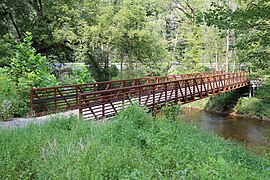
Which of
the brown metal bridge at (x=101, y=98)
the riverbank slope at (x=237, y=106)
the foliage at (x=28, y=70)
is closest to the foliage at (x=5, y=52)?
the foliage at (x=28, y=70)

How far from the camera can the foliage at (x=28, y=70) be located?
9327mm

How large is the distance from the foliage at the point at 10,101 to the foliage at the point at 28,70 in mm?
472

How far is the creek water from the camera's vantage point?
12066mm

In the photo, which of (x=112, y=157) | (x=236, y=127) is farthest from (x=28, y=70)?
(x=236, y=127)

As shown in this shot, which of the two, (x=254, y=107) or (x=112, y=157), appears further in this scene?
(x=254, y=107)

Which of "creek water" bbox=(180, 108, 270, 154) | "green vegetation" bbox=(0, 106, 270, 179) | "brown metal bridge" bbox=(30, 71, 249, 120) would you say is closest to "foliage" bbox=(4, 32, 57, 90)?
"brown metal bridge" bbox=(30, 71, 249, 120)

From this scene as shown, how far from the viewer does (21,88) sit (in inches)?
355

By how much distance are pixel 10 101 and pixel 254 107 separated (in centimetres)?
1529

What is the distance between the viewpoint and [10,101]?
7.87 metres

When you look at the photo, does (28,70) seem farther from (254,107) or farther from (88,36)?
(254,107)

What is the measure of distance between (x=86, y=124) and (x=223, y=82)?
12962 mm

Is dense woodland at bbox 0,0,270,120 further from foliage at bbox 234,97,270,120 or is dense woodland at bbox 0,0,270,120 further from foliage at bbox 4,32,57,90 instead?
foliage at bbox 234,97,270,120

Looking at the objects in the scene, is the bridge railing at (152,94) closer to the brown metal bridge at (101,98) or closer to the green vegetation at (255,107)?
the brown metal bridge at (101,98)

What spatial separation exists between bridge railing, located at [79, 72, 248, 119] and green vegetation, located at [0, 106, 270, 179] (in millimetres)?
2264
